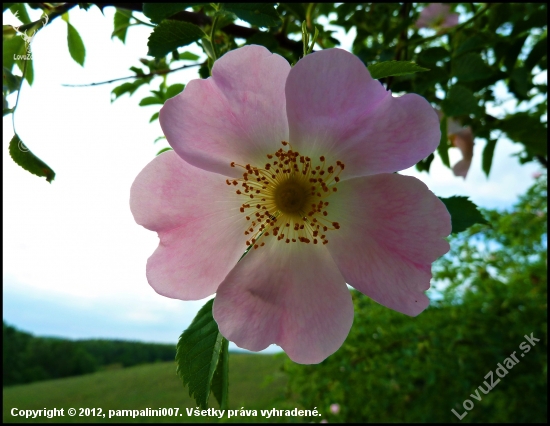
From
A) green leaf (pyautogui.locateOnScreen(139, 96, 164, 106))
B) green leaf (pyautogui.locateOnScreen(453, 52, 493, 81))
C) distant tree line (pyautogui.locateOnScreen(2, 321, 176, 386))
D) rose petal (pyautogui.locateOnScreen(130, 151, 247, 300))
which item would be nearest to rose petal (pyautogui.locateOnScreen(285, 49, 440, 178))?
rose petal (pyautogui.locateOnScreen(130, 151, 247, 300))

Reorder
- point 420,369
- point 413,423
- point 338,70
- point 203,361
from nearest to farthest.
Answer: point 338,70 < point 203,361 < point 420,369 < point 413,423

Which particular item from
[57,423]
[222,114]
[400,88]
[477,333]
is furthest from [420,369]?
[57,423]

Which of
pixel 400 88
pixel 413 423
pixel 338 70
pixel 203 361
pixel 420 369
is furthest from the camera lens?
pixel 413 423

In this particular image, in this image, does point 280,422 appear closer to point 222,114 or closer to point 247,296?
point 247,296

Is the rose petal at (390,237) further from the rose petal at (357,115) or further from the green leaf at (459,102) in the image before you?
the green leaf at (459,102)

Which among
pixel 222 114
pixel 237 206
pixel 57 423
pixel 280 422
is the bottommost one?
pixel 57 423

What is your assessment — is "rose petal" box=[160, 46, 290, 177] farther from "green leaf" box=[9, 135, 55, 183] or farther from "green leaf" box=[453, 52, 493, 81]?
"green leaf" box=[453, 52, 493, 81]

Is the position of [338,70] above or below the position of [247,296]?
above
